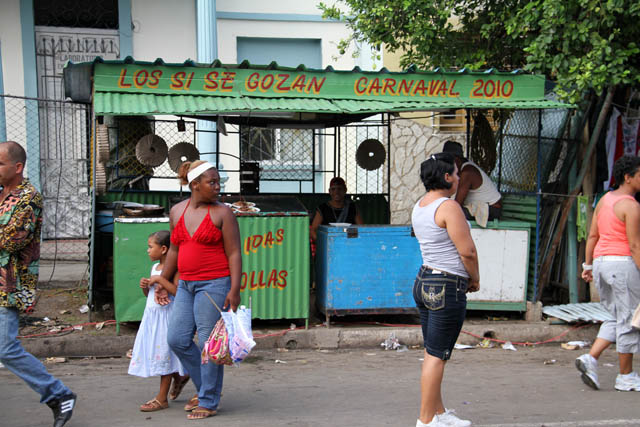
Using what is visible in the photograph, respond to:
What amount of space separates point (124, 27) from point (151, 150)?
507 cm

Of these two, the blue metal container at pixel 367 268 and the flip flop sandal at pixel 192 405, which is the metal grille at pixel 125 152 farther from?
the flip flop sandal at pixel 192 405

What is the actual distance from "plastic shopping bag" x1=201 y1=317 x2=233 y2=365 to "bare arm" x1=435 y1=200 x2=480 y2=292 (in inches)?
61.1

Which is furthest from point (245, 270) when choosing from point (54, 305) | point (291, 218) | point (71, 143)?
point (71, 143)

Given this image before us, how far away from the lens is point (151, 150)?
7.72 m

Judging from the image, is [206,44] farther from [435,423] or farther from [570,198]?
[435,423]

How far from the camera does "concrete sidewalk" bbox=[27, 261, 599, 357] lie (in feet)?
20.5

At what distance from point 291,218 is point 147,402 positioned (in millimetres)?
2496

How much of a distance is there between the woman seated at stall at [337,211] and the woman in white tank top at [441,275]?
4154 millimetres

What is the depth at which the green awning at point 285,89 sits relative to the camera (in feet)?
20.7

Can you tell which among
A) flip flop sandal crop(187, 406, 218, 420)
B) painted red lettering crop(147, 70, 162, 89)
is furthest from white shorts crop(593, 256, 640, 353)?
painted red lettering crop(147, 70, 162, 89)

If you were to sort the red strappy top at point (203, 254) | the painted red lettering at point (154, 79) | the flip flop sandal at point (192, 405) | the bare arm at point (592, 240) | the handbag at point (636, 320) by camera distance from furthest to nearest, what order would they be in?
1. the painted red lettering at point (154, 79)
2. the bare arm at point (592, 240)
3. the handbag at point (636, 320)
4. the flip flop sandal at point (192, 405)
5. the red strappy top at point (203, 254)

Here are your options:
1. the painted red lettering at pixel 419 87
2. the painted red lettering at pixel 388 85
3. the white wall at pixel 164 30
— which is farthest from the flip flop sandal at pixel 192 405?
the white wall at pixel 164 30

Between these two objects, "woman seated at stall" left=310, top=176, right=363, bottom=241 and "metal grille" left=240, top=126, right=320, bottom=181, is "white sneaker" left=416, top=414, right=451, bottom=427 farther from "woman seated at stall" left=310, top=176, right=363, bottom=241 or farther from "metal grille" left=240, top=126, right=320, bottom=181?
"metal grille" left=240, top=126, right=320, bottom=181

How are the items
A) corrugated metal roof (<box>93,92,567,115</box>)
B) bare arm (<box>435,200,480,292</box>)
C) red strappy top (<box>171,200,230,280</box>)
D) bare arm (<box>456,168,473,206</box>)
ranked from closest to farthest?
bare arm (<box>435,200,480,292</box>) < red strappy top (<box>171,200,230,280</box>) < corrugated metal roof (<box>93,92,567,115</box>) < bare arm (<box>456,168,473,206</box>)
